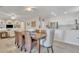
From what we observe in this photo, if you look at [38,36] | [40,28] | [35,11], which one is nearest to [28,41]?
[38,36]

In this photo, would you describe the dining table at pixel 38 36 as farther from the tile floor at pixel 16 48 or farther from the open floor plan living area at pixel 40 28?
the tile floor at pixel 16 48

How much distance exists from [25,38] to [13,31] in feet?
1.05

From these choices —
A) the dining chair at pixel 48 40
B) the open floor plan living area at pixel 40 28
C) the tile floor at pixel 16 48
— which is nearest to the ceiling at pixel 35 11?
the open floor plan living area at pixel 40 28

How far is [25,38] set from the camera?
2428 mm

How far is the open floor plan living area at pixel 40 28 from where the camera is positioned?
223 cm

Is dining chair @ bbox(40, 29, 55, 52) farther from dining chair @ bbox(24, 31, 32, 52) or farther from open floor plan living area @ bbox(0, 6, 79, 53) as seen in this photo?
dining chair @ bbox(24, 31, 32, 52)

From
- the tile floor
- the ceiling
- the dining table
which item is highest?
the ceiling

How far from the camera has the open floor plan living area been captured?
2232 millimetres

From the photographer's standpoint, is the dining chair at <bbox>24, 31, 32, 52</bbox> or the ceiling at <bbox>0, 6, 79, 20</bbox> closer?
the ceiling at <bbox>0, 6, 79, 20</bbox>

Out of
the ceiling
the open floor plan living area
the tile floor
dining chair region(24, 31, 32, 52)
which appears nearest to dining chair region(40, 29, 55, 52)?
the open floor plan living area

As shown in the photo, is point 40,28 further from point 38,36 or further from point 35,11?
point 35,11

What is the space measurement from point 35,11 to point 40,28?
1.28 feet
